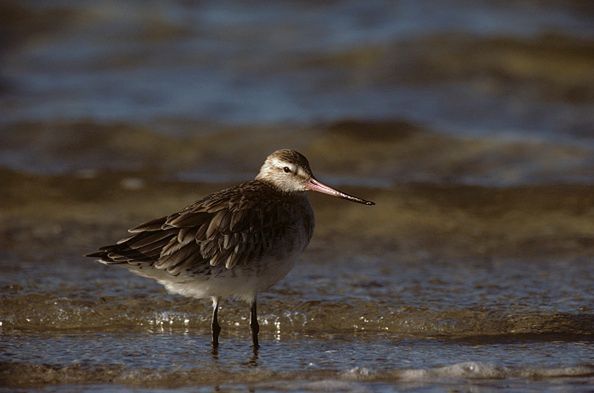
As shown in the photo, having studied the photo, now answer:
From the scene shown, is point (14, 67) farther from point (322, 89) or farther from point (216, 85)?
point (322, 89)

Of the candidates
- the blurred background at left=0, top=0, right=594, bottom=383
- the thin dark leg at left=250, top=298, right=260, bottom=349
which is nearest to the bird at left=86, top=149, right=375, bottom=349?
the thin dark leg at left=250, top=298, right=260, bottom=349

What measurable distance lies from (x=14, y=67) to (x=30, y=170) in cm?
492

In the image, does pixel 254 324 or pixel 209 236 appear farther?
pixel 254 324

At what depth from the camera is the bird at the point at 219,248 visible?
Result: 6746mm

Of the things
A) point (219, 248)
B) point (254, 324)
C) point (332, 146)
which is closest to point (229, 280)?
point (219, 248)

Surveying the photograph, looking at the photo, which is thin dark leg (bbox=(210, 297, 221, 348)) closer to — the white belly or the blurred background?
the white belly

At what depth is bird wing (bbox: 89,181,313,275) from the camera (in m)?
6.73

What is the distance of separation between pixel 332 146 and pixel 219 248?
6092 mm

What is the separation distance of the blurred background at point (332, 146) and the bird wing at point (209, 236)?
765 millimetres

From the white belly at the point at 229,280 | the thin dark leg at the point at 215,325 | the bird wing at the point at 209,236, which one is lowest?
the thin dark leg at the point at 215,325

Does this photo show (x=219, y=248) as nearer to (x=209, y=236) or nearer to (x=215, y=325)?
(x=209, y=236)

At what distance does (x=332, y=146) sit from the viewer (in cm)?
1283

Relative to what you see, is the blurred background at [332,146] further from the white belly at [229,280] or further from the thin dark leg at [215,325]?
the white belly at [229,280]

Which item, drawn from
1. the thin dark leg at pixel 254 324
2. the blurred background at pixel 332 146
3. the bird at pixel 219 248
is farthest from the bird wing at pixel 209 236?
the blurred background at pixel 332 146
